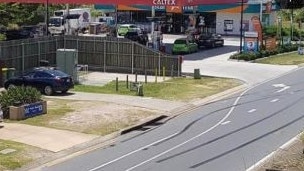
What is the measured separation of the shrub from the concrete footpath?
139 centimetres

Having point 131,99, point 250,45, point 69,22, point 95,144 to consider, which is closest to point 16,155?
point 95,144

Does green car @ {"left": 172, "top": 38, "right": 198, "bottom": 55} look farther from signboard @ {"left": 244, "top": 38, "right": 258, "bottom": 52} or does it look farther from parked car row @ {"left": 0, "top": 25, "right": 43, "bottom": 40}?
parked car row @ {"left": 0, "top": 25, "right": 43, "bottom": 40}

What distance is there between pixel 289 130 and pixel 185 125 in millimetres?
4205

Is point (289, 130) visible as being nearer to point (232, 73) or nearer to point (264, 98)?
point (264, 98)

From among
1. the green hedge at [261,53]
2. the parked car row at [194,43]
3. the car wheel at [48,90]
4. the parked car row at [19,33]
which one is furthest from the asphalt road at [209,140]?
the parked car row at [19,33]

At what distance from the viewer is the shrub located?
25.8m

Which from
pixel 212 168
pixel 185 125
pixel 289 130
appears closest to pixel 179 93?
pixel 185 125

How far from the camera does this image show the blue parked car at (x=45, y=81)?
3325 centimetres

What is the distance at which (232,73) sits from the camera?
44.6m

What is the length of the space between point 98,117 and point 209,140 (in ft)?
20.1

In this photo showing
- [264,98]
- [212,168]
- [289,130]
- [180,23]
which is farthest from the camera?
[180,23]

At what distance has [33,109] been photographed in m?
26.3

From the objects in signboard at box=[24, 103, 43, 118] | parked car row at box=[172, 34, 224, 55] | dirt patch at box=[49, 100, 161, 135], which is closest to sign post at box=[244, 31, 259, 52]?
parked car row at box=[172, 34, 224, 55]

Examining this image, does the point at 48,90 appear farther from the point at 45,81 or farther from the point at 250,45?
the point at 250,45
